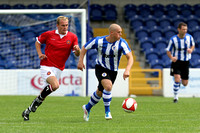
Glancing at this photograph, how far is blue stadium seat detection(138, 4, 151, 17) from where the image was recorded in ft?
76.9

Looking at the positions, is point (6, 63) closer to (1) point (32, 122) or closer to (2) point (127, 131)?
(1) point (32, 122)

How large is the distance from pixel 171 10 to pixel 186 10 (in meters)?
0.81

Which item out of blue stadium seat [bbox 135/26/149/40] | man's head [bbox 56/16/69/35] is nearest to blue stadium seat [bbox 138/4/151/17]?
blue stadium seat [bbox 135/26/149/40]

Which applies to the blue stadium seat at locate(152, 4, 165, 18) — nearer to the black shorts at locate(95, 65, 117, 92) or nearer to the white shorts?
the white shorts

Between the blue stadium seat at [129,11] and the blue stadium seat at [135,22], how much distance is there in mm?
329

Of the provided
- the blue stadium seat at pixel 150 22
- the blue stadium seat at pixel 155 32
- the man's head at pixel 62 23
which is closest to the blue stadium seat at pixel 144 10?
the blue stadium seat at pixel 150 22

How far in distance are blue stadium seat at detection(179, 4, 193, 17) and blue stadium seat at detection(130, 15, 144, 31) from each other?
259 centimetres

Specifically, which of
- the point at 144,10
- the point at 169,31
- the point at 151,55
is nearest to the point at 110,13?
the point at 144,10

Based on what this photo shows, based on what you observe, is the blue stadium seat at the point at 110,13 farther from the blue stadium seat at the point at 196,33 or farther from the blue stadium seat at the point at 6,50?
the blue stadium seat at the point at 6,50

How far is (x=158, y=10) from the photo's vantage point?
78.0ft

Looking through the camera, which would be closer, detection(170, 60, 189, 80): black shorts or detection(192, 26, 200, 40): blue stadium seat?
detection(170, 60, 189, 80): black shorts

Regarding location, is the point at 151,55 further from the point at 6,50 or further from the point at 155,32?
the point at 6,50

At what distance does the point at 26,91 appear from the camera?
16.7m

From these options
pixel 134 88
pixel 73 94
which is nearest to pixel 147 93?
pixel 134 88
